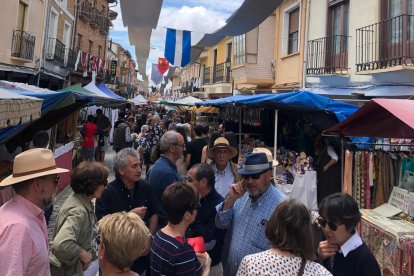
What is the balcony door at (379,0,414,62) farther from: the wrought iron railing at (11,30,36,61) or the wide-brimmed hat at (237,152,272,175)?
the wrought iron railing at (11,30,36,61)

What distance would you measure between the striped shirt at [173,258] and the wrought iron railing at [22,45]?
13983 millimetres

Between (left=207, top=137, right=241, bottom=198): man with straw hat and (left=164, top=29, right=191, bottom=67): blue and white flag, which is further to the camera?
(left=164, top=29, right=191, bottom=67): blue and white flag

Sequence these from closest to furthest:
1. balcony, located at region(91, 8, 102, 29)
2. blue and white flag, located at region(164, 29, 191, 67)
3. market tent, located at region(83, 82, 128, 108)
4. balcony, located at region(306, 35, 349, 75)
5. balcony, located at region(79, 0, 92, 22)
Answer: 1. blue and white flag, located at region(164, 29, 191, 67)
2. balcony, located at region(306, 35, 349, 75)
3. market tent, located at region(83, 82, 128, 108)
4. balcony, located at region(79, 0, 92, 22)
5. balcony, located at region(91, 8, 102, 29)

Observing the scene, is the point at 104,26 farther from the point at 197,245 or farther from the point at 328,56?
the point at 197,245

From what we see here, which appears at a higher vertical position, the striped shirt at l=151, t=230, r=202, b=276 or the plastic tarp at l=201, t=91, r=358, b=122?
the plastic tarp at l=201, t=91, r=358, b=122

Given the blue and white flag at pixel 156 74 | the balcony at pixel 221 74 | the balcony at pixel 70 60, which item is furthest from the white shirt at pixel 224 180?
the balcony at pixel 70 60

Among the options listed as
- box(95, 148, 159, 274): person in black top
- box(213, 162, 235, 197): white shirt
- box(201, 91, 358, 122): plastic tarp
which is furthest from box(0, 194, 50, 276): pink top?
box(201, 91, 358, 122): plastic tarp

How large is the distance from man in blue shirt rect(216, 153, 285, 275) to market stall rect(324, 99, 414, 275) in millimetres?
1203

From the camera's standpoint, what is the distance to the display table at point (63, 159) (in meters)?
7.80

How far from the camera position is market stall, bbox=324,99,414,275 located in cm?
342

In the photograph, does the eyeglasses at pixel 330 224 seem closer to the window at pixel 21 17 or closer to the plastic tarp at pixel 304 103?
the plastic tarp at pixel 304 103

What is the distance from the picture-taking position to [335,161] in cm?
632

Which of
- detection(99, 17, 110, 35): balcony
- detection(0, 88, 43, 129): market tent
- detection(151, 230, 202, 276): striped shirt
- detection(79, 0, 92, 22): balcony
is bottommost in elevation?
detection(151, 230, 202, 276): striped shirt

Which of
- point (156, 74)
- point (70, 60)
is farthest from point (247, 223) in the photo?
point (70, 60)
